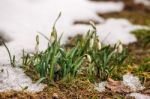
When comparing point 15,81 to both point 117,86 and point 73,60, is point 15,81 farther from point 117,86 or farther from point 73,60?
point 117,86

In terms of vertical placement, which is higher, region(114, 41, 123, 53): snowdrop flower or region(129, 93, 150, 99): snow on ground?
region(114, 41, 123, 53): snowdrop flower

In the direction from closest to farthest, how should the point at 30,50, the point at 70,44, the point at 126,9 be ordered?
the point at 30,50, the point at 70,44, the point at 126,9

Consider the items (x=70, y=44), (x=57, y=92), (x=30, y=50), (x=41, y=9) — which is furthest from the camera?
(x=41, y=9)

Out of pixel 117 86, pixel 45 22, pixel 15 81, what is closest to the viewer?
pixel 15 81

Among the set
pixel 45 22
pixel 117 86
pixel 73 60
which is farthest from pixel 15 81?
pixel 45 22

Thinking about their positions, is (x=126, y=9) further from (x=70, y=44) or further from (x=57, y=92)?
(x=57, y=92)

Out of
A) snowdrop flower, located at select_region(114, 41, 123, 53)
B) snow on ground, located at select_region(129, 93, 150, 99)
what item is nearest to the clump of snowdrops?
snowdrop flower, located at select_region(114, 41, 123, 53)

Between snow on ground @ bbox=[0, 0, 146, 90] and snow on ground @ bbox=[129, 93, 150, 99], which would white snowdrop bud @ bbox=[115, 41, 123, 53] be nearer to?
snow on ground @ bbox=[129, 93, 150, 99]

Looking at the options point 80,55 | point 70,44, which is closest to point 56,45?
point 80,55
